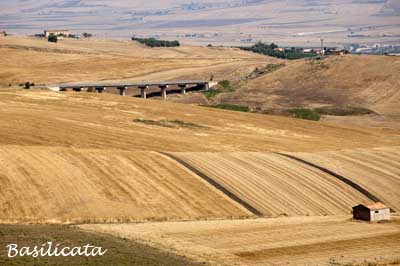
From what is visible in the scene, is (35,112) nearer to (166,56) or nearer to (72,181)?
(72,181)

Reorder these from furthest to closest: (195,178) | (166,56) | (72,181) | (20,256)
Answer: (166,56) < (195,178) < (72,181) < (20,256)

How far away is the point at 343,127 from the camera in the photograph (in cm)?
8862

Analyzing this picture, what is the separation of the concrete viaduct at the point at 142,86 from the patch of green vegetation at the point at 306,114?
23615 millimetres

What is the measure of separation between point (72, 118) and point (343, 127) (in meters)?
27.3

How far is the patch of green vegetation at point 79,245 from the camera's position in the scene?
3269 cm

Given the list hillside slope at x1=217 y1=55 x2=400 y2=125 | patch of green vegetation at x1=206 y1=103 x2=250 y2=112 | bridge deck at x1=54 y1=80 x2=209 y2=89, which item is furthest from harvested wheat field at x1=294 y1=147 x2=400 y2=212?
bridge deck at x1=54 y1=80 x2=209 y2=89

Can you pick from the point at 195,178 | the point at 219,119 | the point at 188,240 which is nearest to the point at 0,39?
the point at 219,119

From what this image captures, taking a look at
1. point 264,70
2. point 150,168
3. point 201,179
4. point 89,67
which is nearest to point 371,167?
point 201,179

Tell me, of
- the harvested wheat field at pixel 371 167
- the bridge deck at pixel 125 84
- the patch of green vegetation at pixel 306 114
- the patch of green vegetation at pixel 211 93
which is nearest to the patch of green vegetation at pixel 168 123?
the harvested wheat field at pixel 371 167

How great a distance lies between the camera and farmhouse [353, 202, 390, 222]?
4875cm

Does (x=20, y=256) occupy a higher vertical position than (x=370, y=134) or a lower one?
higher

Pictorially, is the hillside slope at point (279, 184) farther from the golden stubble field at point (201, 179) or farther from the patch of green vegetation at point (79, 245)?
the patch of green vegetation at point (79, 245)

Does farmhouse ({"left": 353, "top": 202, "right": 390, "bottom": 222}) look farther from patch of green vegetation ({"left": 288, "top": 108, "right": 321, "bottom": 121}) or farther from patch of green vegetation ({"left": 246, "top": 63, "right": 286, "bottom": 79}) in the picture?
patch of green vegetation ({"left": 246, "top": 63, "right": 286, "bottom": 79})

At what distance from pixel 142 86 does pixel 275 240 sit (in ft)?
271
